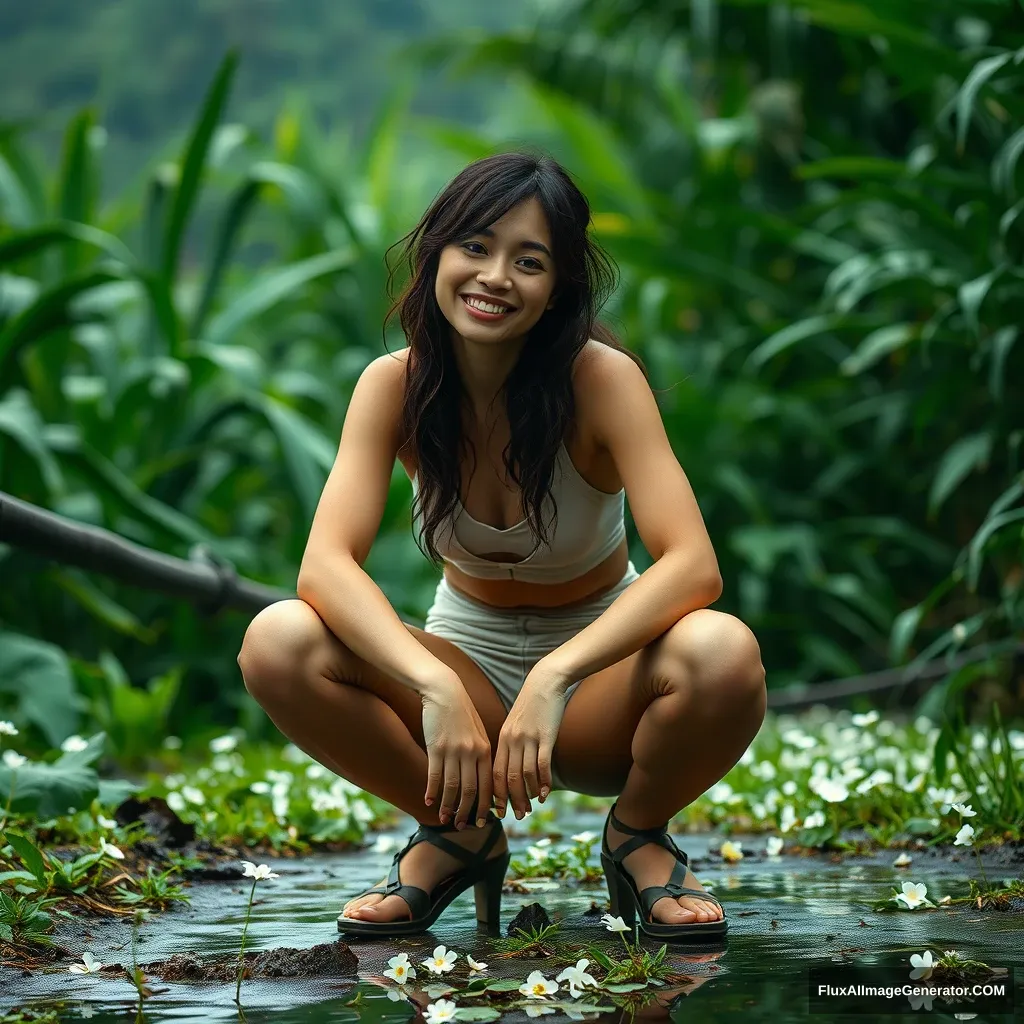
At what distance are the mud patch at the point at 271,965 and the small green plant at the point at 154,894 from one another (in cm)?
37

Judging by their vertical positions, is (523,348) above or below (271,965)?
above

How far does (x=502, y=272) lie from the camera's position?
1.88 metres

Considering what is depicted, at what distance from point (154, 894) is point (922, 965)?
1134 millimetres

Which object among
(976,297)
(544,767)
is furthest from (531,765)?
(976,297)

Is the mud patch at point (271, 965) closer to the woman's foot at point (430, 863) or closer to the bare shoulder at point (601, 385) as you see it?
the woman's foot at point (430, 863)

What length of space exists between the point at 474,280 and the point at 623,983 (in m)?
0.95

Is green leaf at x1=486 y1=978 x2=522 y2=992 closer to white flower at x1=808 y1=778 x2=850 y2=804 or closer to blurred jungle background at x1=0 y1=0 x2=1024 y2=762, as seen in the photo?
white flower at x1=808 y1=778 x2=850 y2=804

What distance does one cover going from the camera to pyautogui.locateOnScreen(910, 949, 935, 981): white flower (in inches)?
57.5

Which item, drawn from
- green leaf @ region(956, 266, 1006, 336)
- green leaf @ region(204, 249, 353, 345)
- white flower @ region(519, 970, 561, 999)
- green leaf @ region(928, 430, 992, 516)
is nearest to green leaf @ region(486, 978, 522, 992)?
white flower @ region(519, 970, 561, 999)

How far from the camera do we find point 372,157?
716 centimetres

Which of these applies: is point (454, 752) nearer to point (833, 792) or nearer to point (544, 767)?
point (544, 767)

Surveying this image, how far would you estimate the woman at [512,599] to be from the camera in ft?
5.91

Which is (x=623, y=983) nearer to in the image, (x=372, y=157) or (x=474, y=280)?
(x=474, y=280)

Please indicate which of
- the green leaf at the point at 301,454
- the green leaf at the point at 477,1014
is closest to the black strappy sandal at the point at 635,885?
the green leaf at the point at 477,1014
